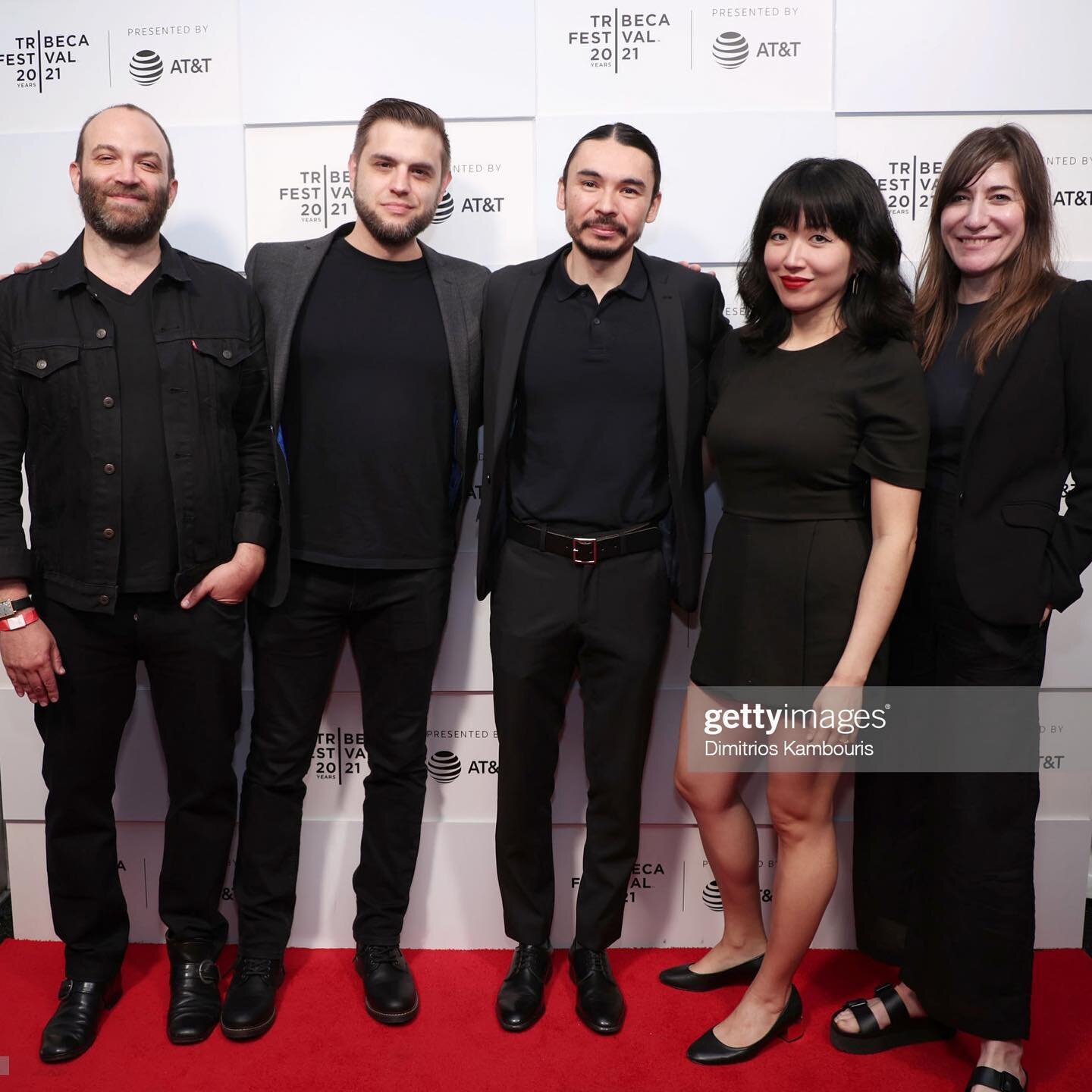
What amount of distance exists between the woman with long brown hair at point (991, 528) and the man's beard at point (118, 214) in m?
1.76

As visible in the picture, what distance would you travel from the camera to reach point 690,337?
2.27 meters

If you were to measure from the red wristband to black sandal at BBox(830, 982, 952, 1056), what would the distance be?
212cm

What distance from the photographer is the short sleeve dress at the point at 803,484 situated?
1.94 meters

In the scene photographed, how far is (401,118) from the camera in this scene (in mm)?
2270

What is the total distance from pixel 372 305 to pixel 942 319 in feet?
4.28

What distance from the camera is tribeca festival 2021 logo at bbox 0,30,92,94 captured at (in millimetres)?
2695

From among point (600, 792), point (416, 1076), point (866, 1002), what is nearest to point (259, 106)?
point (600, 792)

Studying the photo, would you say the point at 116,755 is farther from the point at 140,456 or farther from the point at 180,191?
the point at 180,191

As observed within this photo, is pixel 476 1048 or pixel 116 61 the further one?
pixel 116 61

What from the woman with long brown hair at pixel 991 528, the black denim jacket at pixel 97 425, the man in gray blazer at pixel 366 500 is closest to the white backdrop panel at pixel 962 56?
the woman with long brown hair at pixel 991 528

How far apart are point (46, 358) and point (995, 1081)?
2618 mm

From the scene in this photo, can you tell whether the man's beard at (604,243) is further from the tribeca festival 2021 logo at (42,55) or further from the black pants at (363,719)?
the tribeca festival 2021 logo at (42,55)

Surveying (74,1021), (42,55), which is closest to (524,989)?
(74,1021)

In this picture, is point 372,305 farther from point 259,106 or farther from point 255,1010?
point 255,1010
